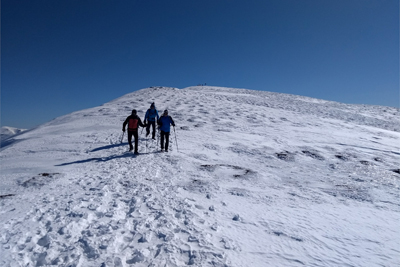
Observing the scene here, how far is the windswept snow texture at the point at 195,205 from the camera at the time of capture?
410cm

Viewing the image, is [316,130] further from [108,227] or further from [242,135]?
[108,227]

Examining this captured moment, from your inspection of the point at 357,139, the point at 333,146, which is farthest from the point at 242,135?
the point at 357,139

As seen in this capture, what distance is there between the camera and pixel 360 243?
15.4 feet

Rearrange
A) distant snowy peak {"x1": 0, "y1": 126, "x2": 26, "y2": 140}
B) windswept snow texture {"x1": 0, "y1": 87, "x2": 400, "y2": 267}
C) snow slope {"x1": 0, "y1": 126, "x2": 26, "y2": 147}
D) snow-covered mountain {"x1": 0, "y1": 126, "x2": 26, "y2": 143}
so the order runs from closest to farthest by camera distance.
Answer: windswept snow texture {"x1": 0, "y1": 87, "x2": 400, "y2": 267}
snow slope {"x1": 0, "y1": 126, "x2": 26, "y2": 147}
snow-covered mountain {"x1": 0, "y1": 126, "x2": 26, "y2": 143}
distant snowy peak {"x1": 0, "y1": 126, "x2": 26, "y2": 140}

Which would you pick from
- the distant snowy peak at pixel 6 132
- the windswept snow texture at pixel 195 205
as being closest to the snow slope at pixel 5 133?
the distant snowy peak at pixel 6 132

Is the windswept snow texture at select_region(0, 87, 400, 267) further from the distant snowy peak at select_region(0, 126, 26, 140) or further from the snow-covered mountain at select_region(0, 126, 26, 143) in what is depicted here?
the distant snowy peak at select_region(0, 126, 26, 140)

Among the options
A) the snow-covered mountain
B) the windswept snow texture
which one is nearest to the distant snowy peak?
the snow-covered mountain

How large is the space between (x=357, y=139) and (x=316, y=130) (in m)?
2.94

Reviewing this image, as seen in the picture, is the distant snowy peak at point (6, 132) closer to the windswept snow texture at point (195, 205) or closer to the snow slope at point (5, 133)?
the snow slope at point (5, 133)

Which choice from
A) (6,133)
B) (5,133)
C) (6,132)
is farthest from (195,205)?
(6,132)

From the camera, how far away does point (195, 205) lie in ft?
19.4

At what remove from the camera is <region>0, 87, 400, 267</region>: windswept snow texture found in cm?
410

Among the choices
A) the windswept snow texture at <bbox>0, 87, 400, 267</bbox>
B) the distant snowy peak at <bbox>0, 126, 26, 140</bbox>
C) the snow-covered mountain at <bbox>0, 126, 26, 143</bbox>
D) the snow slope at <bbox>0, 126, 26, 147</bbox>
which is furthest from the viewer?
the distant snowy peak at <bbox>0, 126, 26, 140</bbox>

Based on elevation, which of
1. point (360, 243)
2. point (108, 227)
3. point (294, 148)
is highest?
Answer: point (294, 148)
